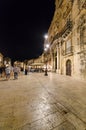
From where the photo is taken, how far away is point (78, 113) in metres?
3.24

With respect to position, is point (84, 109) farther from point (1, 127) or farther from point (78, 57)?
point (78, 57)

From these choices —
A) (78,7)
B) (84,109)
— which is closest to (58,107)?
(84,109)

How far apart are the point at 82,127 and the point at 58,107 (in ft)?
4.15

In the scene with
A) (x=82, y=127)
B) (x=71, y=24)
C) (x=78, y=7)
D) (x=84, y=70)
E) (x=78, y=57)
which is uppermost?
(x=78, y=7)

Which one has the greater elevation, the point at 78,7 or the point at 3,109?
the point at 78,7

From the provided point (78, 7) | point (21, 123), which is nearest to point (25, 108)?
point (21, 123)

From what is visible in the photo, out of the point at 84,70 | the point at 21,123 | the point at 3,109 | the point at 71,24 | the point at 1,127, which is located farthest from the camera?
the point at 71,24

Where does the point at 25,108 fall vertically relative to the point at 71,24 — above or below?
below

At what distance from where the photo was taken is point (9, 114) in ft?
10.3

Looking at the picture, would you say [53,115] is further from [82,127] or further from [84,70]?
[84,70]

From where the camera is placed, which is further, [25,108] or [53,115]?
[25,108]

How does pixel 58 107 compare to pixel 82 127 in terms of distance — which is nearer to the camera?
pixel 82 127

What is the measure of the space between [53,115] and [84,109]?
1221mm

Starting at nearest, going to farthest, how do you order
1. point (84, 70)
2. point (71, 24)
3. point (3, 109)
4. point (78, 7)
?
point (3, 109), point (84, 70), point (78, 7), point (71, 24)
